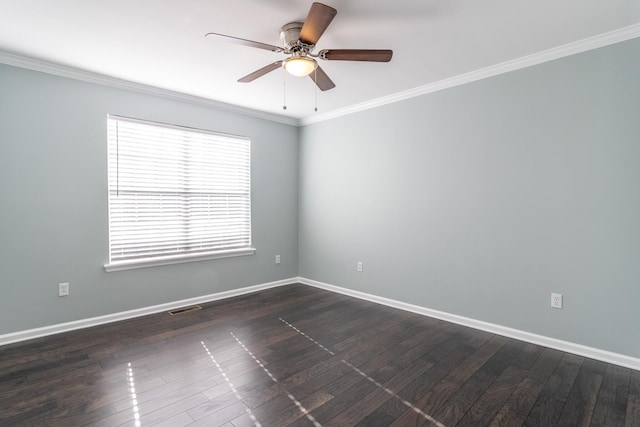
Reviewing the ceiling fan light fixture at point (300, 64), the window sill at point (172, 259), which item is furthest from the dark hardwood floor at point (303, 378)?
the ceiling fan light fixture at point (300, 64)

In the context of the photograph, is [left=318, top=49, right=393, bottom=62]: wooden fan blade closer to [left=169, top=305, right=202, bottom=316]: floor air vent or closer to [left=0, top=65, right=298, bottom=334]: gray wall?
[left=0, top=65, right=298, bottom=334]: gray wall

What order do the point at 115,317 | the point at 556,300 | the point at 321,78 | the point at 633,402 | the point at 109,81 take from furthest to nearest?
the point at 115,317, the point at 109,81, the point at 556,300, the point at 321,78, the point at 633,402

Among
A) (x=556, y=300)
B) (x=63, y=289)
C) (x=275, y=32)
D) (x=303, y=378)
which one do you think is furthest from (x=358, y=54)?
(x=63, y=289)

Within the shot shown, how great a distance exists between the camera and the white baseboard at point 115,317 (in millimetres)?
2899

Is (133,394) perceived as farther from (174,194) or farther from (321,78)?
(321,78)

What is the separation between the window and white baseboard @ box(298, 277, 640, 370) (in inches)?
76.7

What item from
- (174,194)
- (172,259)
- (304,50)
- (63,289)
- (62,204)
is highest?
(304,50)

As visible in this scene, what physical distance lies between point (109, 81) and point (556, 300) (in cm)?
464

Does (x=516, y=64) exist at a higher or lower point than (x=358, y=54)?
higher

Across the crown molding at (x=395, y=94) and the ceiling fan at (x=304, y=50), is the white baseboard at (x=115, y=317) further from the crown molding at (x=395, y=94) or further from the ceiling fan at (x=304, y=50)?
the ceiling fan at (x=304, y=50)

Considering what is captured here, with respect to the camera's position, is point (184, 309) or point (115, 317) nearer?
point (115, 317)

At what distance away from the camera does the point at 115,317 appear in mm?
3395

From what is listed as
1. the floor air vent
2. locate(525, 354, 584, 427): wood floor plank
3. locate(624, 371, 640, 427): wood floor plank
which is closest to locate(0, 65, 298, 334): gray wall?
the floor air vent

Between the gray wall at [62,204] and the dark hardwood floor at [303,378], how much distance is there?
324 mm
